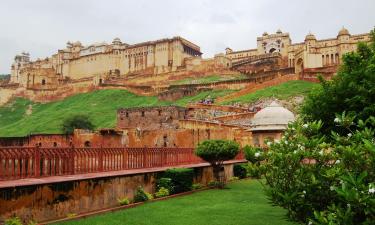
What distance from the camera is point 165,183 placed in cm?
1395

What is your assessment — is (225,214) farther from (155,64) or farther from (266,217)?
(155,64)

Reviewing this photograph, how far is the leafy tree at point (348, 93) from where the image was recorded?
10.8m

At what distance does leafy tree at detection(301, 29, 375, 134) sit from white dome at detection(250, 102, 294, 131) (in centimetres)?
787

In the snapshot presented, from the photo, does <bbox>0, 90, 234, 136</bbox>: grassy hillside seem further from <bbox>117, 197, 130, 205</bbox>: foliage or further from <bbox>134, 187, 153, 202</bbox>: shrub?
<bbox>117, 197, 130, 205</bbox>: foliage

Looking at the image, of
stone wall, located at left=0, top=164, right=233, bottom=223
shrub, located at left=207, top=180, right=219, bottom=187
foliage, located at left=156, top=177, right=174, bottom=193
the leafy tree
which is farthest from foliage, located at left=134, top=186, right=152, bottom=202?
the leafy tree

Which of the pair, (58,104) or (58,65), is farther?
(58,65)

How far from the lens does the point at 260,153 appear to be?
278 inches

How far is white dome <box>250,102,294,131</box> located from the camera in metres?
21.2

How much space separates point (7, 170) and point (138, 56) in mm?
80975

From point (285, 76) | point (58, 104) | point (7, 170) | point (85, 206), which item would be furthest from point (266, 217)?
point (58, 104)

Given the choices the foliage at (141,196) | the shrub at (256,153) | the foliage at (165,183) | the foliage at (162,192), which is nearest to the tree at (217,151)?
the foliage at (165,183)

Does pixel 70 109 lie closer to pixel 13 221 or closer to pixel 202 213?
pixel 202 213

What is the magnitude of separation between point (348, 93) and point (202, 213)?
5.03 meters

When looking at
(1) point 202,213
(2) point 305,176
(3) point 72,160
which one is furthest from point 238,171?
(2) point 305,176
